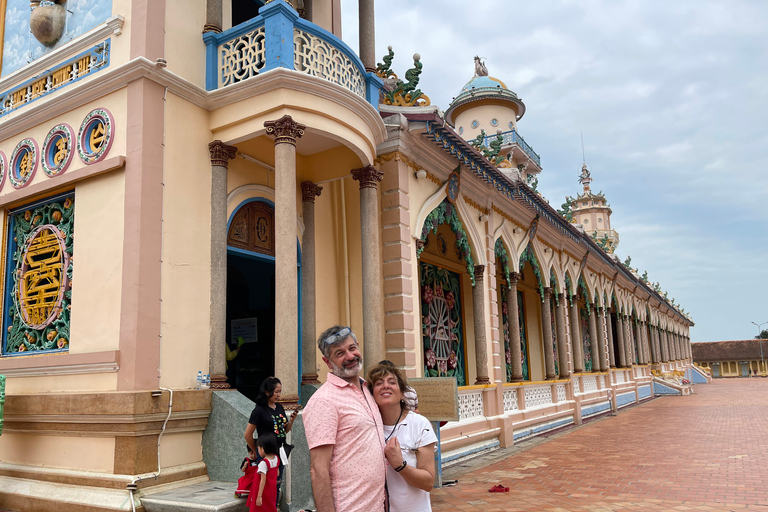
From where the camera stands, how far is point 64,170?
7.14 m

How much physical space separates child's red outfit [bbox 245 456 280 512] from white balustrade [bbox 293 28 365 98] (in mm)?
4351

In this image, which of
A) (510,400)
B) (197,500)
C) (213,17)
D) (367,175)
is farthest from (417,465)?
(510,400)

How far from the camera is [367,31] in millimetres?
8961

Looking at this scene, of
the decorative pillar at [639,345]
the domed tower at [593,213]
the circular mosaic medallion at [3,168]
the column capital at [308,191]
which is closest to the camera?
the circular mosaic medallion at [3,168]

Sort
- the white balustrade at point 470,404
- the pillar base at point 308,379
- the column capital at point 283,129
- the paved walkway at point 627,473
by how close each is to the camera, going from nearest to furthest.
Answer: the paved walkway at point 627,473 → the column capital at point 283,129 → the pillar base at point 308,379 → the white balustrade at point 470,404

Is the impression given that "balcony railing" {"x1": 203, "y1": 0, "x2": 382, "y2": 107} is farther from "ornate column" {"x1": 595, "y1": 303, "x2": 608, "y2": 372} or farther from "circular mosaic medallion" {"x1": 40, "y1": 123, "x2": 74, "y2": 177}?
"ornate column" {"x1": 595, "y1": 303, "x2": 608, "y2": 372}

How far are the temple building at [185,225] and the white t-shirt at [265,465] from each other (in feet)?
2.15

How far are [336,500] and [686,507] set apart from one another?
16.2ft

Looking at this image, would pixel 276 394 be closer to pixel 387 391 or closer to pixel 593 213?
pixel 387 391

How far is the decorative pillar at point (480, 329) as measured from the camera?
10.9m

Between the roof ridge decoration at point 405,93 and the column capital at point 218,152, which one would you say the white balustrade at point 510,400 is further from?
the column capital at point 218,152

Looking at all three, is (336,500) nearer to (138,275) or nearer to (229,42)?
(138,275)

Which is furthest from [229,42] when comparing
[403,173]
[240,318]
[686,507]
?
[686,507]

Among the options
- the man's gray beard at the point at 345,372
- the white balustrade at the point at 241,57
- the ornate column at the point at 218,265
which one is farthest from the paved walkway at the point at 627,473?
the white balustrade at the point at 241,57
